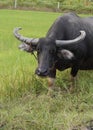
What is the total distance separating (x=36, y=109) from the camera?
18.1 ft

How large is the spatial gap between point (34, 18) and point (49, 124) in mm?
15094

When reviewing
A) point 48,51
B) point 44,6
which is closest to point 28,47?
point 48,51

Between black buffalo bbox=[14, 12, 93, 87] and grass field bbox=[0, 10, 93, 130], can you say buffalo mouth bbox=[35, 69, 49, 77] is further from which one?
grass field bbox=[0, 10, 93, 130]

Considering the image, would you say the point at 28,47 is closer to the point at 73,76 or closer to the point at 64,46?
the point at 64,46

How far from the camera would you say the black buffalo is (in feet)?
19.5

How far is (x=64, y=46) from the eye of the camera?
241 inches

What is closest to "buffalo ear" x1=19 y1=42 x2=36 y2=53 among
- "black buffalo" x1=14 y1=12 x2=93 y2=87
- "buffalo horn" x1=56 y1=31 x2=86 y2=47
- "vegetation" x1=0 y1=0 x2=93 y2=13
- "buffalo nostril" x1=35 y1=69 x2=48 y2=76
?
"black buffalo" x1=14 y1=12 x2=93 y2=87

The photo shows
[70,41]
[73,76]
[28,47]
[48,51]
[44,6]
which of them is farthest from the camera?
[44,6]

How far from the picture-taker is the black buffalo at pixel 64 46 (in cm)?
594

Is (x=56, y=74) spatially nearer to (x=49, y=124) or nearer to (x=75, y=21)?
(x=75, y=21)

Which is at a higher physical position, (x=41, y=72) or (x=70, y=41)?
(x=70, y=41)

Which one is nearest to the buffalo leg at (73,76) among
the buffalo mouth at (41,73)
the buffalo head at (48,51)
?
the buffalo head at (48,51)

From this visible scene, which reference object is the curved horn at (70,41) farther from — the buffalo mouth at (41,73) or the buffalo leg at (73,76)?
the buffalo leg at (73,76)

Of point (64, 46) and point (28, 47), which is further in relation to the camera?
point (28, 47)
